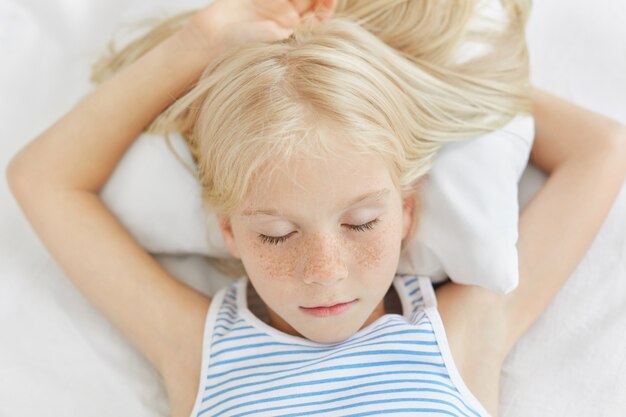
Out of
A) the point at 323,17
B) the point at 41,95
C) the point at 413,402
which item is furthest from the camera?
the point at 41,95

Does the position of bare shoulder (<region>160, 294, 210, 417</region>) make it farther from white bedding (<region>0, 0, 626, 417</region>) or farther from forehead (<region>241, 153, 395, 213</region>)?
forehead (<region>241, 153, 395, 213</region>)

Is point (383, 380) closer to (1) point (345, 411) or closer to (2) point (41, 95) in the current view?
(1) point (345, 411)

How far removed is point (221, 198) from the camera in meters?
1.10

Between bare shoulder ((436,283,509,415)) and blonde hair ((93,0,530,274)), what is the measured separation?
0.18 metres

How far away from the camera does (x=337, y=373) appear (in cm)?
111

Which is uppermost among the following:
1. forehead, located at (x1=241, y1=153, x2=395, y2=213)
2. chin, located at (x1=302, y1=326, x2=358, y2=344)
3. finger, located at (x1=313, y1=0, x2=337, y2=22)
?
finger, located at (x1=313, y1=0, x2=337, y2=22)

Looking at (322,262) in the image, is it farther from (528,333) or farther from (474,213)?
(528,333)

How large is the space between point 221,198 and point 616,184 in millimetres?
588

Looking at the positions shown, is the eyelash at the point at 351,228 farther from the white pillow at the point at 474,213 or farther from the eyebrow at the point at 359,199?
the white pillow at the point at 474,213

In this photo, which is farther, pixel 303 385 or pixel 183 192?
pixel 183 192

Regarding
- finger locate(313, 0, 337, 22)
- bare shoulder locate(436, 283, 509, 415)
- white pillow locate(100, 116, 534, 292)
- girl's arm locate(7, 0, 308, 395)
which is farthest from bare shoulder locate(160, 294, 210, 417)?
finger locate(313, 0, 337, 22)

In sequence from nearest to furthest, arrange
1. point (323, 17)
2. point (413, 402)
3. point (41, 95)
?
point (413, 402) < point (323, 17) < point (41, 95)

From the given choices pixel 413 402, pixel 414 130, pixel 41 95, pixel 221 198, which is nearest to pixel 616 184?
pixel 414 130

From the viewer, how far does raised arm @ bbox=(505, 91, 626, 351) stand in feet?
3.95
